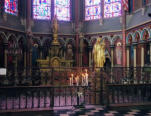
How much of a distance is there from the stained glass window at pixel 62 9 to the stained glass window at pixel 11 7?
442 centimetres

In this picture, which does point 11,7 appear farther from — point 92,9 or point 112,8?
point 112,8

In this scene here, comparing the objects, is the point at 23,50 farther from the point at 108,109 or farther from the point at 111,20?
the point at 108,109

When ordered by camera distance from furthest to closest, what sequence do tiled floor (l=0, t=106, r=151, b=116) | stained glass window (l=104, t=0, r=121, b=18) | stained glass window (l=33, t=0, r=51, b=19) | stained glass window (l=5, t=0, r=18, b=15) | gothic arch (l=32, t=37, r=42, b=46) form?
1. stained glass window (l=33, t=0, r=51, b=19)
2. gothic arch (l=32, t=37, r=42, b=46)
3. stained glass window (l=104, t=0, r=121, b=18)
4. stained glass window (l=5, t=0, r=18, b=15)
5. tiled floor (l=0, t=106, r=151, b=116)

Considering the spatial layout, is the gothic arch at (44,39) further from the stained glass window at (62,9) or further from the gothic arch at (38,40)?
the stained glass window at (62,9)

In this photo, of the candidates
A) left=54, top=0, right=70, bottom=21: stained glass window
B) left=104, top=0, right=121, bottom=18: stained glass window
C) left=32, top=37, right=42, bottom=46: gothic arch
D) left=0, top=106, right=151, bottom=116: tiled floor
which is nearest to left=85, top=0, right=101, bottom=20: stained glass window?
left=104, top=0, right=121, bottom=18: stained glass window

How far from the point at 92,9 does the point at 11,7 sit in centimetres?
853

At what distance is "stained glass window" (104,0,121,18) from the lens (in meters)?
21.6

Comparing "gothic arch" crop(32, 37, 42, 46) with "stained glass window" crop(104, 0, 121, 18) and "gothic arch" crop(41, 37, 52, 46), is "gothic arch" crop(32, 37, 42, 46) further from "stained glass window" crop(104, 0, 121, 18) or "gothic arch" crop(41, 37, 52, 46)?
"stained glass window" crop(104, 0, 121, 18)

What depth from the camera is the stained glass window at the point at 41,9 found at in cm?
2258

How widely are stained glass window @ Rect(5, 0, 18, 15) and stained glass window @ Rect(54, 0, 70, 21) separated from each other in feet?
14.5

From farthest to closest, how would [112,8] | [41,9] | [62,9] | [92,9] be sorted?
1. [62,9]
2. [92,9]
3. [41,9]
4. [112,8]

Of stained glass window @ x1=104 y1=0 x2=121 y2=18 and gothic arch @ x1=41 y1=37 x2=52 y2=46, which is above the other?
stained glass window @ x1=104 y1=0 x2=121 y2=18

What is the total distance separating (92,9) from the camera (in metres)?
23.3

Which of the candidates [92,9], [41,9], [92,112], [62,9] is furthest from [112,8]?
[92,112]
